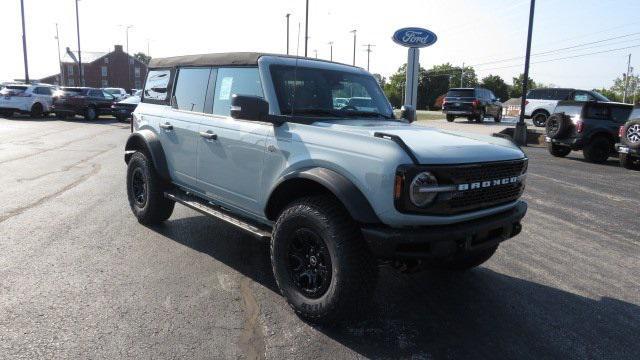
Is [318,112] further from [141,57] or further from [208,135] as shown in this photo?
[141,57]

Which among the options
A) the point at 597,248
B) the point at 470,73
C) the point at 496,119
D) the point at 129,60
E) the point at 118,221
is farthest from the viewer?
the point at 470,73

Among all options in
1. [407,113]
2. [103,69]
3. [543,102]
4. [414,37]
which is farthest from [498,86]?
[407,113]

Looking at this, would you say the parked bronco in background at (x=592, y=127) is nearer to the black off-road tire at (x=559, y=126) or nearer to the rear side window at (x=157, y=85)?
the black off-road tire at (x=559, y=126)

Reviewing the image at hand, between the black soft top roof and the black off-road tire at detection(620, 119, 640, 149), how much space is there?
1014cm

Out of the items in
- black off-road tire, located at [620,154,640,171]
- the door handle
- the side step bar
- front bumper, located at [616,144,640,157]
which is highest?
the door handle

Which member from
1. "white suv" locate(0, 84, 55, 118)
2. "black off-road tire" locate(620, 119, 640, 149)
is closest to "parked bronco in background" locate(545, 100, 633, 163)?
"black off-road tire" locate(620, 119, 640, 149)

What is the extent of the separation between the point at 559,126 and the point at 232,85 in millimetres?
12050

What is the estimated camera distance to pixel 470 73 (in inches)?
4926

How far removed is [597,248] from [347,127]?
376 centimetres

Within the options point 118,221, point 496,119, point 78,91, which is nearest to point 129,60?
point 78,91

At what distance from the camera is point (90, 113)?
2536 cm

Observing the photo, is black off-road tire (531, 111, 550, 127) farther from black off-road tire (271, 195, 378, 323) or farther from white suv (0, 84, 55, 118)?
white suv (0, 84, 55, 118)

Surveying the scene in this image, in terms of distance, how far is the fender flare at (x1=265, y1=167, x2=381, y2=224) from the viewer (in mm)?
3215

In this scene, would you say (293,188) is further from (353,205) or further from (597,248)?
(597,248)
